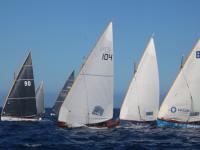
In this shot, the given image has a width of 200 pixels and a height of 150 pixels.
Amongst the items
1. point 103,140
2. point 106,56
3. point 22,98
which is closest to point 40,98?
point 22,98

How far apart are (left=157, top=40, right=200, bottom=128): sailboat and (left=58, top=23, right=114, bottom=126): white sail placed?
35.1ft

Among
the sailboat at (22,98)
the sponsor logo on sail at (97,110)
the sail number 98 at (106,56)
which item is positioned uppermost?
the sail number 98 at (106,56)

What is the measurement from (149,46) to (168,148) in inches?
1097

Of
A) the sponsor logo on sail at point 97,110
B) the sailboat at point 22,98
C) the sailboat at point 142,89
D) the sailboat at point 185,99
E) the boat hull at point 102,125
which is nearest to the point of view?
the boat hull at point 102,125

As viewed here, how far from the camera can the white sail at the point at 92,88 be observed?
194ft

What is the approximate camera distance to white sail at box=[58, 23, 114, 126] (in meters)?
59.2

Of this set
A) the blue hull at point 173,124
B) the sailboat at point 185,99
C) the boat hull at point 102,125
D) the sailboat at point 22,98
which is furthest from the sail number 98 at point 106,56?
the sailboat at point 22,98

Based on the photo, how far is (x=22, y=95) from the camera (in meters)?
83.6

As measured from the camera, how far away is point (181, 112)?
6775 centimetres

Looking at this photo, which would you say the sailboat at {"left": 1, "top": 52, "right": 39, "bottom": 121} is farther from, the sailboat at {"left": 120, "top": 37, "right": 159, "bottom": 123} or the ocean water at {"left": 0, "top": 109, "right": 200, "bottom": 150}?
the ocean water at {"left": 0, "top": 109, "right": 200, "bottom": 150}

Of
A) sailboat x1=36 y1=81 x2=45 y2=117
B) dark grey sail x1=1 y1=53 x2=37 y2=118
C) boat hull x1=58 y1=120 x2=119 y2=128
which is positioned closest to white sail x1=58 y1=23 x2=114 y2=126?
boat hull x1=58 y1=120 x2=119 y2=128

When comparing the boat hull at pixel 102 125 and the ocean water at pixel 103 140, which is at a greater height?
the boat hull at pixel 102 125

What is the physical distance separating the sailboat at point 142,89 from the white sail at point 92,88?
9.60 metres

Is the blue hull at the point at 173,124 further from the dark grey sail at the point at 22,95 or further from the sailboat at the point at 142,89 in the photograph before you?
the dark grey sail at the point at 22,95
